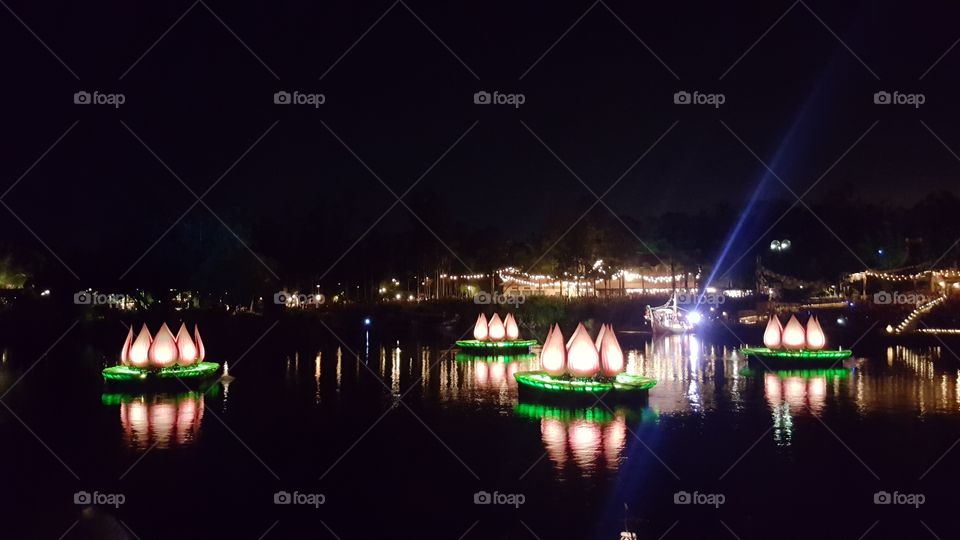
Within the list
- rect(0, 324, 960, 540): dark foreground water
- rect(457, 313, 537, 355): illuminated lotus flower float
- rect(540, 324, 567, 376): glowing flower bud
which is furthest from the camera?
rect(457, 313, 537, 355): illuminated lotus flower float

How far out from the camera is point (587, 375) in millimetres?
16453

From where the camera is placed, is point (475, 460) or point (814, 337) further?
point (814, 337)

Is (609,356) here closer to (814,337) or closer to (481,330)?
(814,337)

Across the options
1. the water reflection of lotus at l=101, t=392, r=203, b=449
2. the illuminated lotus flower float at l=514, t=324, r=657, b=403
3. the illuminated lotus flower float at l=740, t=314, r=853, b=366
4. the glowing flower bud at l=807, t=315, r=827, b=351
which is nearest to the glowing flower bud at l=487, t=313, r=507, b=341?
the illuminated lotus flower float at l=740, t=314, r=853, b=366

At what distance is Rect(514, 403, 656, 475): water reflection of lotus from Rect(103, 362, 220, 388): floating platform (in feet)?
26.5

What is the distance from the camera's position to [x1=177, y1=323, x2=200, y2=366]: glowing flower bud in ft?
62.1

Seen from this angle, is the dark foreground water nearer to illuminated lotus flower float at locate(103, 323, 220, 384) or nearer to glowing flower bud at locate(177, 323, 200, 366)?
illuminated lotus flower float at locate(103, 323, 220, 384)

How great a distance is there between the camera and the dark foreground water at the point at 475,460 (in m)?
8.97

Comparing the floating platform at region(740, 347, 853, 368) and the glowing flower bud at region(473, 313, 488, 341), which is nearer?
the floating platform at region(740, 347, 853, 368)

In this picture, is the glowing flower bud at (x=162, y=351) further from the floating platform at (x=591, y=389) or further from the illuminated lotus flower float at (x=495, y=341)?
the illuminated lotus flower float at (x=495, y=341)

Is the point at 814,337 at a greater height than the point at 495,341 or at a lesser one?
greater

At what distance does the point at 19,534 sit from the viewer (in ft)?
28.0

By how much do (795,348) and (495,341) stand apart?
10.2m

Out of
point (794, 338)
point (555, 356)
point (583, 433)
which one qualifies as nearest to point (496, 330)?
point (794, 338)
